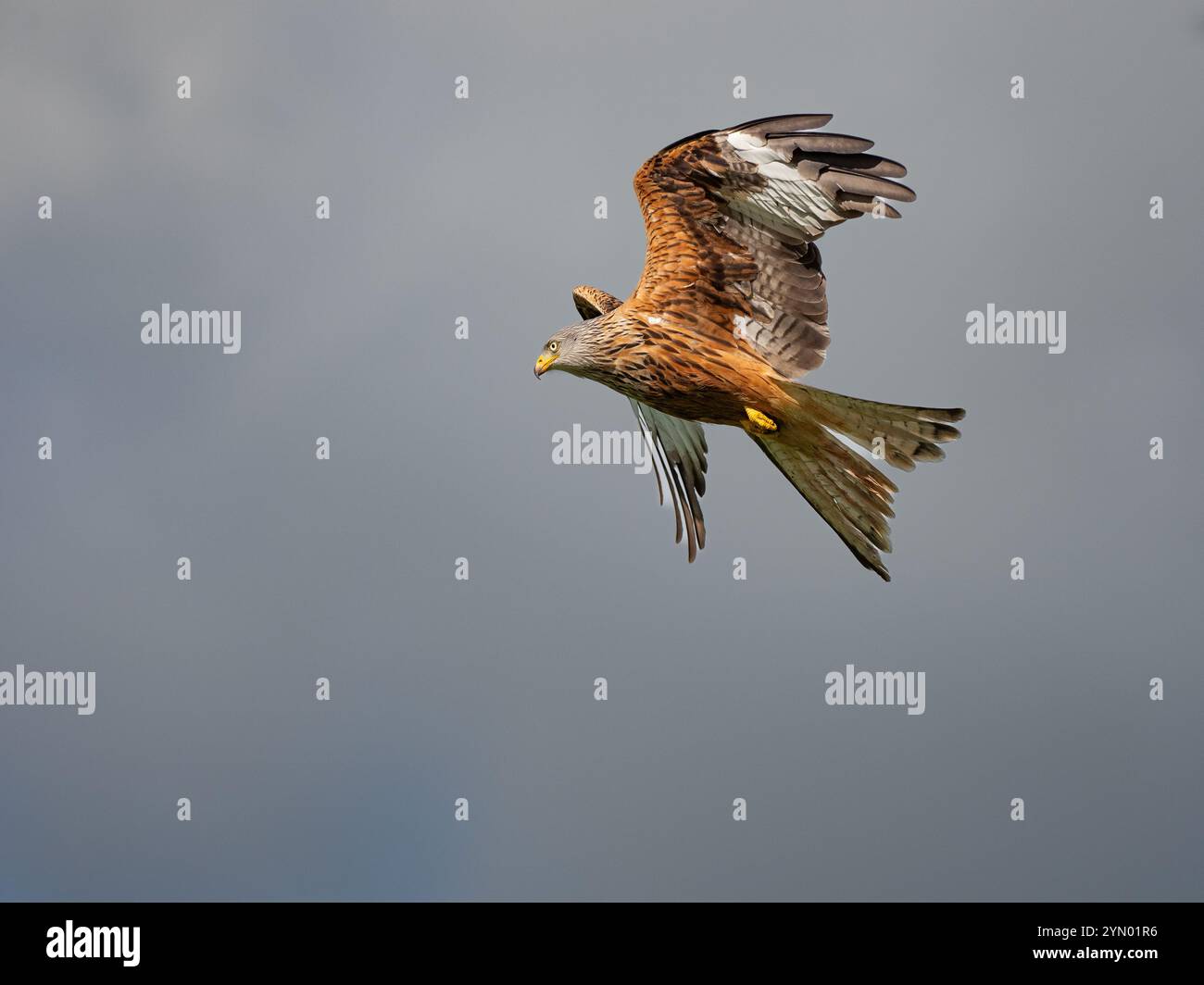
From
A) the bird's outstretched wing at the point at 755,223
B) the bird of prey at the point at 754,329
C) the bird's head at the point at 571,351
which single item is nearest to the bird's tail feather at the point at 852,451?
the bird of prey at the point at 754,329

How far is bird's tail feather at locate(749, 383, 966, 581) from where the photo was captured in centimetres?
891

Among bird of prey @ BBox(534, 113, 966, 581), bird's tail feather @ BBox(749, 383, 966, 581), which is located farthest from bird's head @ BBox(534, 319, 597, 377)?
bird's tail feather @ BBox(749, 383, 966, 581)

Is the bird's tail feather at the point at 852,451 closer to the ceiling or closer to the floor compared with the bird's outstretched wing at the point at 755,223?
closer to the floor

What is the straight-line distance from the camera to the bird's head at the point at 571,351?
30.8 feet

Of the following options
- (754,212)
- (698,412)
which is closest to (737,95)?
(754,212)

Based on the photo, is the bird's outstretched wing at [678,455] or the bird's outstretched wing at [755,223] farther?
the bird's outstretched wing at [678,455]

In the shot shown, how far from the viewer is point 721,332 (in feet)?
30.8

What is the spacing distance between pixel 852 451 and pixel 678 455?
186 cm

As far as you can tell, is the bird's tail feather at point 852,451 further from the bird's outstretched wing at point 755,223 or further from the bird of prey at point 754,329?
the bird's outstretched wing at point 755,223

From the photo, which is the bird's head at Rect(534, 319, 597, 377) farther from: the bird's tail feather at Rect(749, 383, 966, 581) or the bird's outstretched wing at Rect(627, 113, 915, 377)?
the bird's tail feather at Rect(749, 383, 966, 581)

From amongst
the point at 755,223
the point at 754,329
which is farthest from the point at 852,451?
the point at 755,223

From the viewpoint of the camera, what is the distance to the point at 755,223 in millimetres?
9172

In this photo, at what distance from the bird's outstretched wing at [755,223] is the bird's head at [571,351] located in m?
0.30

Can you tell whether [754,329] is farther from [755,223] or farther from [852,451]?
[852,451]
